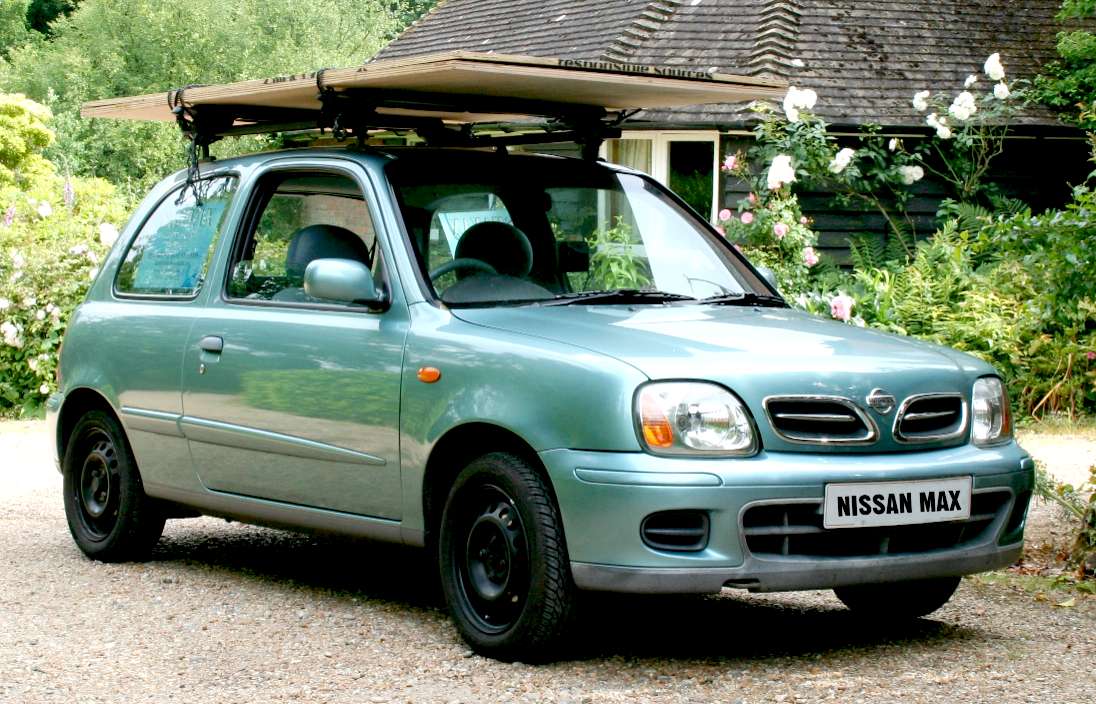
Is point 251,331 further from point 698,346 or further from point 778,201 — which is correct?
point 778,201

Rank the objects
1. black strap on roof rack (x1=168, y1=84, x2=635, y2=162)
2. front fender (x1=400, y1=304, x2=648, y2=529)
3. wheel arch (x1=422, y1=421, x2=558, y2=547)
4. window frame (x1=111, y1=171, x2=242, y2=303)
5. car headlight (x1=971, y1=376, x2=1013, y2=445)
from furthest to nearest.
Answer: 1. black strap on roof rack (x1=168, y1=84, x2=635, y2=162)
2. window frame (x1=111, y1=171, x2=242, y2=303)
3. car headlight (x1=971, y1=376, x2=1013, y2=445)
4. wheel arch (x1=422, y1=421, x2=558, y2=547)
5. front fender (x1=400, y1=304, x2=648, y2=529)

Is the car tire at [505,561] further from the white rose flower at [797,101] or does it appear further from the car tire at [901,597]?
the white rose flower at [797,101]

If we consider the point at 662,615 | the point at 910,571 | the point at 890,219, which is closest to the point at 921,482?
the point at 910,571

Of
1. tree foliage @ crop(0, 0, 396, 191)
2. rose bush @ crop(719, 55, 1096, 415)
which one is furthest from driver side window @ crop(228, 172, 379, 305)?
tree foliage @ crop(0, 0, 396, 191)

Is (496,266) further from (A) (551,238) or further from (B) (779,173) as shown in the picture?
(B) (779,173)

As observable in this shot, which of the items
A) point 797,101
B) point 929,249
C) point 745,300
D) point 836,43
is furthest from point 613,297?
point 836,43

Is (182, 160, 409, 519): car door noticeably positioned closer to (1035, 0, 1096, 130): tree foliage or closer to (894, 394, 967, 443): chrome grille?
(894, 394, 967, 443): chrome grille

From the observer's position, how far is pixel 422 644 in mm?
5762

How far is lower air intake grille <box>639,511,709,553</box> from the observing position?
195 inches

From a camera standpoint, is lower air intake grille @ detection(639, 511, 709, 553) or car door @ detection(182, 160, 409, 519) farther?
car door @ detection(182, 160, 409, 519)

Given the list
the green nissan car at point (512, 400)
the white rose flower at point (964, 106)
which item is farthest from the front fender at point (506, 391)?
the white rose flower at point (964, 106)

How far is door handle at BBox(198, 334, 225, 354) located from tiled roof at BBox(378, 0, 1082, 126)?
10.7 m

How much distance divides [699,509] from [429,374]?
47.0 inches

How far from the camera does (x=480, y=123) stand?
26.2 feet
